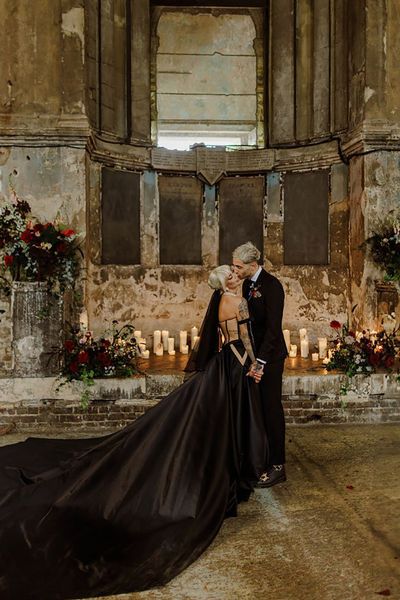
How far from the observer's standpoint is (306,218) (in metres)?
9.23

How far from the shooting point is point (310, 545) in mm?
3627

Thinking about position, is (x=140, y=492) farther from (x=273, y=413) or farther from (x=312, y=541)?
(x=273, y=413)

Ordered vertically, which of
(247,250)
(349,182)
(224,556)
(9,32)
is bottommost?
(224,556)

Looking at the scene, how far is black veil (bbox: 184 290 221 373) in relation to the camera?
14.9 ft

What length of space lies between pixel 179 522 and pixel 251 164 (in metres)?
6.82

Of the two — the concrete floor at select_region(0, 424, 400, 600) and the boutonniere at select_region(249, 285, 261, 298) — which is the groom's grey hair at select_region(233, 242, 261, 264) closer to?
the boutonniere at select_region(249, 285, 261, 298)

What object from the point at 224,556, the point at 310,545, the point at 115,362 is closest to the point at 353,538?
the point at 310,545

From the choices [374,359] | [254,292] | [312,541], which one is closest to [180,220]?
[374,359]

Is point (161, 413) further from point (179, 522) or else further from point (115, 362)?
point (115, 362)

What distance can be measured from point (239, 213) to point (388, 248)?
2.86 metres

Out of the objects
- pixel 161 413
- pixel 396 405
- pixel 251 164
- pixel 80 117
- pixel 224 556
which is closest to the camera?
pixel 224 556

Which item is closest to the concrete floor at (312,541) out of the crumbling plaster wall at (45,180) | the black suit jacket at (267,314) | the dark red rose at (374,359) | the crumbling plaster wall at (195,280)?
the black suit jacket at (267,314)

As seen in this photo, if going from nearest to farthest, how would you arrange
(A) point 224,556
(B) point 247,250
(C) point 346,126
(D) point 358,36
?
(A) point 224,556, (B) point 247,250, (D) point 358,36, (C) point 346,126

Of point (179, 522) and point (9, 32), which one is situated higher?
point (9, 32)
